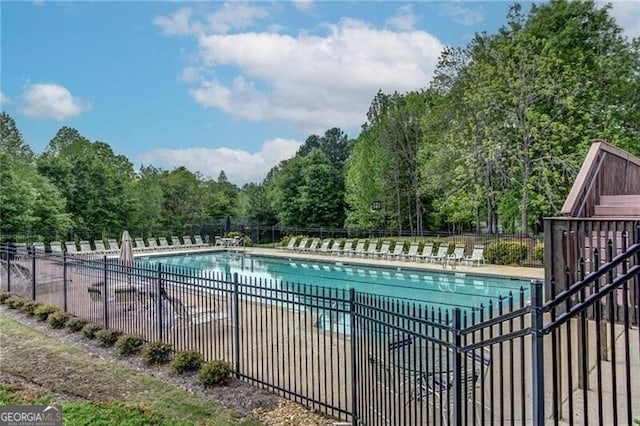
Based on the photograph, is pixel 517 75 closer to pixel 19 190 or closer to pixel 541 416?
pixel 541 416

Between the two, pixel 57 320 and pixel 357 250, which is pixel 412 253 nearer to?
pixel 357 250

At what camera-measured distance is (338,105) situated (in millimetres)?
34219

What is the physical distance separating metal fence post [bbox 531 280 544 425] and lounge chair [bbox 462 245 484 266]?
15009mm

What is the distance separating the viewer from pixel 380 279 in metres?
16.2

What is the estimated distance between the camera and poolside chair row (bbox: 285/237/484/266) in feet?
55.0

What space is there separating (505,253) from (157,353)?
13689 mm

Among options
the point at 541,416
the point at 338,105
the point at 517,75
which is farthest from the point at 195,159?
the point at 541,416

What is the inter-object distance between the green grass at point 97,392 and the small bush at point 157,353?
12.2 inches

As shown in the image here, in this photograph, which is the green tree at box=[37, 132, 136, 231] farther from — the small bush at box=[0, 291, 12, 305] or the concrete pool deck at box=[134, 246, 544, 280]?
the small bush at box=[0, 291, 12, 305]

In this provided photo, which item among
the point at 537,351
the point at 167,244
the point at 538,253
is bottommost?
the point at 167,244

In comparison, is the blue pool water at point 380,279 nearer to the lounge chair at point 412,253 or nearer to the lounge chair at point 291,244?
the lounge chair at point 412,253

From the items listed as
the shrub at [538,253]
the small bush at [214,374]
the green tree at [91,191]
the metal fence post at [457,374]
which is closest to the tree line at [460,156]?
the green tree at [91,191]

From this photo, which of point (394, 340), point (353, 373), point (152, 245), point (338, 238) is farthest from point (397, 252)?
point (394, 340)

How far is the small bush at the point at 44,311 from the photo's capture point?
8.55 meters
